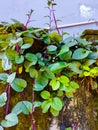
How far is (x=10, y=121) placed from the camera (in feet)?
3.56

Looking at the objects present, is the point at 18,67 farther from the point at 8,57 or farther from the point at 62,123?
the point at 62,123

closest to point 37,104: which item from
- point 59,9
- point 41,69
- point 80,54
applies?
point 41,69

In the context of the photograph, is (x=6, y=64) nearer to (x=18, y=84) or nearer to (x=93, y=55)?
(x=18, y=84)

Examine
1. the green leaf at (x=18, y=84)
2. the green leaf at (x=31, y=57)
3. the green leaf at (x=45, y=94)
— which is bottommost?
the green leaf at (x=45, y=94)

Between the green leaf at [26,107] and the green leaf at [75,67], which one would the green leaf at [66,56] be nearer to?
the green leaf at [75,67]

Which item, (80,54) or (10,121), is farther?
(80,54)

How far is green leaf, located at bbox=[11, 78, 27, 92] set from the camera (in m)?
1.13

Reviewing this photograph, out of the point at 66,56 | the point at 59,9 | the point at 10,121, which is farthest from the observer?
the point at 59,9

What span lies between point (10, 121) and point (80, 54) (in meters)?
0.38

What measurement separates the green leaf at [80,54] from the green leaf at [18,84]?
22 centimetres

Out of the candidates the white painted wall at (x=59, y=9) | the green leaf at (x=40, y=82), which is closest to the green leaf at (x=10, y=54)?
the green leaf at (x=40, y=82)

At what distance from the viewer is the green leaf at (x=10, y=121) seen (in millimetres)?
1074

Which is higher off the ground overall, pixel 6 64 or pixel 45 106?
pixel 6 64

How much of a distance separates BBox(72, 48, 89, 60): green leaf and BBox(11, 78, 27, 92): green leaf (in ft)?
0.73
